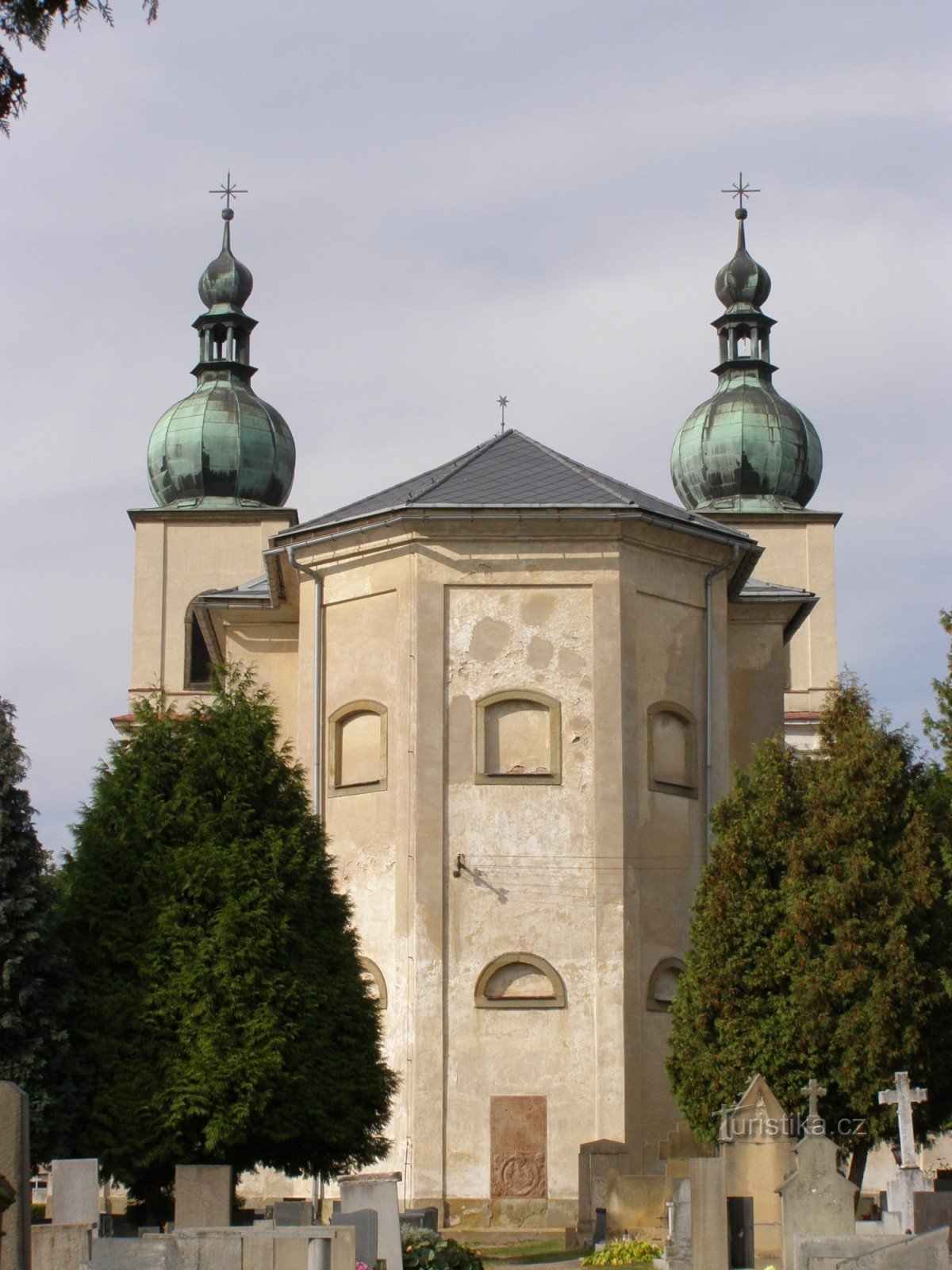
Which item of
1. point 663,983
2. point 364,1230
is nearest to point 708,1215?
point 364,1230

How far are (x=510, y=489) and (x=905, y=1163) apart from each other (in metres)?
13.2

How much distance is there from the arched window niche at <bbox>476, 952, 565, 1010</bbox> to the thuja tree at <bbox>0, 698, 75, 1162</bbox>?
9968 millimetres

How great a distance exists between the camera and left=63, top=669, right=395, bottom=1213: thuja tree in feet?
67.7

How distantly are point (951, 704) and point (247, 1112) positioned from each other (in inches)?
404

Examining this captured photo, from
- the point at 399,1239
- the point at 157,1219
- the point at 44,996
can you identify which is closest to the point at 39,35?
the point at 399,1239

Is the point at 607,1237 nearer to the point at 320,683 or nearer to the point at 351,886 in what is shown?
the point at 351,886

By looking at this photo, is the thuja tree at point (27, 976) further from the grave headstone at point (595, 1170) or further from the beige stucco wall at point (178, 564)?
the beige stucco wall at point (178, 564)

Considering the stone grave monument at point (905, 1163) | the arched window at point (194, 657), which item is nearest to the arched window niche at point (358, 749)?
the stone grave monument at point (905, 1163)

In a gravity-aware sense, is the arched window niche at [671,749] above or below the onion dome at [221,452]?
below

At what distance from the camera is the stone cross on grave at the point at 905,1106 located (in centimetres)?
2217

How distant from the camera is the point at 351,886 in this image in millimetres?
30453

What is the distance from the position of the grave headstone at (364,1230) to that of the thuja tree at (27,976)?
4.19m

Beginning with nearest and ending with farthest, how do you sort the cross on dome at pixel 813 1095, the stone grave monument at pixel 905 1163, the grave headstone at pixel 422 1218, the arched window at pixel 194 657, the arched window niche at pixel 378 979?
the stone grave monument at pixel 905 1163, the cross on dome at pixel 813 1095, the grave headstone at pixel 422 1218, the arched window niche at pixel 378 979, the arched window at pixel 194 657

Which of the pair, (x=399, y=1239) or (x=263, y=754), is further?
(x=263, y=754)
